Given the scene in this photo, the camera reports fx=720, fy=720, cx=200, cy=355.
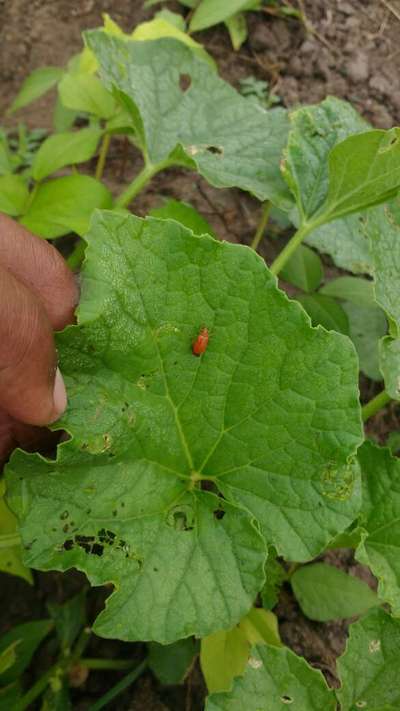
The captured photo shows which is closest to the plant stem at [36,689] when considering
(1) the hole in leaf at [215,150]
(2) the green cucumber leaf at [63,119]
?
(1) the hole in leaf at [215,150]

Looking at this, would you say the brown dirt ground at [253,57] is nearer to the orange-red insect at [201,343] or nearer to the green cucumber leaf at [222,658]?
the orange-red insect at [201,343]

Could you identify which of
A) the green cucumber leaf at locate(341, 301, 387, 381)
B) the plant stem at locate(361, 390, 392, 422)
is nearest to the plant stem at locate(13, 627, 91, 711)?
the plant stem at locate(361, 390, 392, 422)

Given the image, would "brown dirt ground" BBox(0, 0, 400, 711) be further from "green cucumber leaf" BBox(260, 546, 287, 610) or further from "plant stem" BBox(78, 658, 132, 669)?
"plant stem" BBox(78, 658, 132, 669)

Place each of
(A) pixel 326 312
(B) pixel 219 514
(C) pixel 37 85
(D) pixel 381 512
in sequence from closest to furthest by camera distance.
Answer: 1. (B) pixel 219 514
2. (D) pixel 381 512
3. (A) pixel 326 312
4. (C) pixel 37 85

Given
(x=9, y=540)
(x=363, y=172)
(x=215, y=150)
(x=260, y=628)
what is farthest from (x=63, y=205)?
(x=260, y=628)

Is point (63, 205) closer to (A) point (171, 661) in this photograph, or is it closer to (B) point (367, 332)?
(B) point (367, 332)

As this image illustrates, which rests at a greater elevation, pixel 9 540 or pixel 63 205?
pixel 63 205
